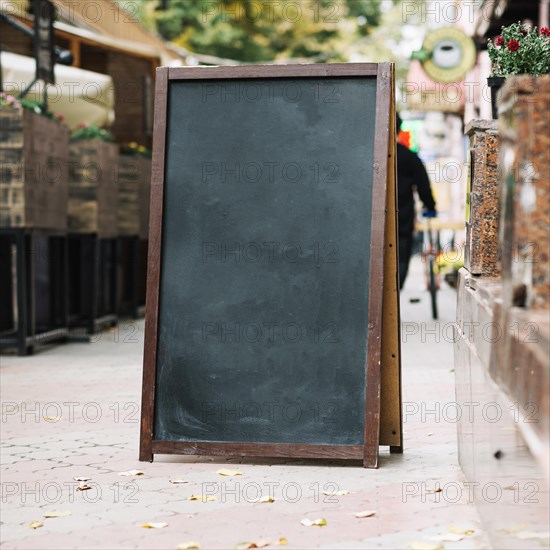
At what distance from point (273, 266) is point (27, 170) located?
5.51 m

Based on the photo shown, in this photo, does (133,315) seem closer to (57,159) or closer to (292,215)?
(57,159)

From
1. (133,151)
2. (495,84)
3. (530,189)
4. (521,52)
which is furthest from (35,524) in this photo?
(133,151)

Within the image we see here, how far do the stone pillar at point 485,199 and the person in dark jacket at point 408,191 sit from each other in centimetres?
746

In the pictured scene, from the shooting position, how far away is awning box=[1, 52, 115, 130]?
15461 millimetres

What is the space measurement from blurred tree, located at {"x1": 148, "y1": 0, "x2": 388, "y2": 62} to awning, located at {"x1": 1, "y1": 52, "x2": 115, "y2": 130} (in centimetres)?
1789

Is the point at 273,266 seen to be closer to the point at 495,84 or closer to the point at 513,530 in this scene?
the point at 495,84

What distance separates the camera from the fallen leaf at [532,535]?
11.2ft

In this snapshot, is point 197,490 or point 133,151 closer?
point 197,490

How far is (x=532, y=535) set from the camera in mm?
3566

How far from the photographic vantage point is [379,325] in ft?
19.4

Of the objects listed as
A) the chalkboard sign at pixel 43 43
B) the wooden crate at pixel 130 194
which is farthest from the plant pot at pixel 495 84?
the wooden crate at pixel 130 194

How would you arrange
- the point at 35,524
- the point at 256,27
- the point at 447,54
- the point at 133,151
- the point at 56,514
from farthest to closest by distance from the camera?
the point at 256,27 < the point at 447,54 < the point at 133,151 < the point at 56,514 < the point at 35,524

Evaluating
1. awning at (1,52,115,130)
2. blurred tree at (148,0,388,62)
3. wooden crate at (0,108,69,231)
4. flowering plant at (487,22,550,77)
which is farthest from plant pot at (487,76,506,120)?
blurred tree at (148,0,388,62)

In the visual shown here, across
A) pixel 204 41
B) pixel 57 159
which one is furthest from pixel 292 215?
pixel 204 41
